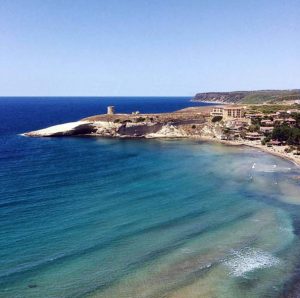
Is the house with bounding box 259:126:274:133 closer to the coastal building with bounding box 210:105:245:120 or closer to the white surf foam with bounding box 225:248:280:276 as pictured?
the coastal building with bounding box 210:105:245:120

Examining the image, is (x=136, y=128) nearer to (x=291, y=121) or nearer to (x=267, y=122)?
(x=267, y=122)

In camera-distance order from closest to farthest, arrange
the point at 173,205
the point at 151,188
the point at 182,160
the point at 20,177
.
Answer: the point at 173,205
the point at 151,188
the point at 20,177
the point at 182,160

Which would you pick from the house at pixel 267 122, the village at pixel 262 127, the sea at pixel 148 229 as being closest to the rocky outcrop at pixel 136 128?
the village at pixel 262 127

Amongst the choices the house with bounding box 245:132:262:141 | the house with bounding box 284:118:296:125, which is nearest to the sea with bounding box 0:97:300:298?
the house with bounding box 245:132:262:141

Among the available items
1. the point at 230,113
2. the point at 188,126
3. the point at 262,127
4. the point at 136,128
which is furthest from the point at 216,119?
the point at 136,128

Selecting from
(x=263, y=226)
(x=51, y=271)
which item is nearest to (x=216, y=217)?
(x=263, y=226)

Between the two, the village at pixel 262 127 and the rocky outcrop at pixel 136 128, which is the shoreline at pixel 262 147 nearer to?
the village at pixel 262 127

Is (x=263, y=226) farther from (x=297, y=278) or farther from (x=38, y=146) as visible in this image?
(x=38, y=146)
